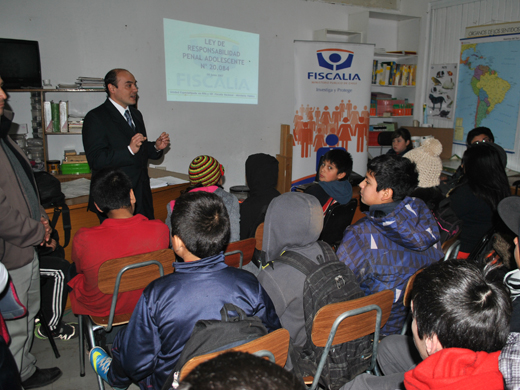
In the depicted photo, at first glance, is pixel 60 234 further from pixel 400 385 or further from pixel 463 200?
pixel 463 200

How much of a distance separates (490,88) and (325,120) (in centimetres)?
219

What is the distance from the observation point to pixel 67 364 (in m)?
2.13

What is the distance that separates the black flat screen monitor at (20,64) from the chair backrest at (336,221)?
307 cm

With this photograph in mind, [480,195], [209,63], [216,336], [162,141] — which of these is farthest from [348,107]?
[216,336]

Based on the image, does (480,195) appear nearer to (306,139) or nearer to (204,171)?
(204,171)

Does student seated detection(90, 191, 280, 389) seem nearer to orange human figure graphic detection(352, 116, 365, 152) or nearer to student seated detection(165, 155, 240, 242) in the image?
student seated detection(165, 155, 240, 242)

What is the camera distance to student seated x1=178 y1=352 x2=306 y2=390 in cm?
46

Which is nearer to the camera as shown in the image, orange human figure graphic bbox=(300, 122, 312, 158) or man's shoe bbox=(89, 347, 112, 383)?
Result: man's shoe bbox=(89, 347, 112, 383)

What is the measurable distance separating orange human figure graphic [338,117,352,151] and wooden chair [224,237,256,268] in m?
3.48

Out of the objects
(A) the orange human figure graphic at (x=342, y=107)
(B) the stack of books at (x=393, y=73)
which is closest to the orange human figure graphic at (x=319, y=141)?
(A) the orange human figure graphic at (x=342, y=107)

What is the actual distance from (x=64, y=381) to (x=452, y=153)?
18.2 ft

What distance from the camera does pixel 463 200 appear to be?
249cm

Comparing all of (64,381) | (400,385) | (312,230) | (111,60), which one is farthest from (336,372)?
(111,60)

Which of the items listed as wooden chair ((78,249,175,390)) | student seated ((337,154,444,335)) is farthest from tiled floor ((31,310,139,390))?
student seated ((337,154,444,335))
